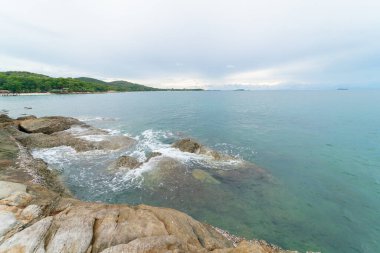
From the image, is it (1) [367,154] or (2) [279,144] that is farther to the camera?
(2) [279,144]

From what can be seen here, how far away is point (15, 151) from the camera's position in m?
22.5

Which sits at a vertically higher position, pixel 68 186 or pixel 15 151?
pixel 15 151

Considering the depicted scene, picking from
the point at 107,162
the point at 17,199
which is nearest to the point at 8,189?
the point at 17,199

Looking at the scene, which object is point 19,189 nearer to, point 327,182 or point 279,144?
point 327,182

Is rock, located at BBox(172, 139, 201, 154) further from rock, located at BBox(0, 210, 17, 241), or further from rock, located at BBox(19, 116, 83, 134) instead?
rock, located at BBox(19, 116, 83, 134)

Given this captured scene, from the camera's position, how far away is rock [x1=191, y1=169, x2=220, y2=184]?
20.8 m

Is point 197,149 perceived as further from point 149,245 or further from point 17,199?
point 149,245

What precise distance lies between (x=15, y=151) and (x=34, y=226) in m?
19.5

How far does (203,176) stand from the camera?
21625mm

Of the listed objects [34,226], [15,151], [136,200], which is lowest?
[136,200]

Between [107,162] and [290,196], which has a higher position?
[107,162]

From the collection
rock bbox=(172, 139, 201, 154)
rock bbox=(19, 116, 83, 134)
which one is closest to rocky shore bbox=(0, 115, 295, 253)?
rock bbox=(172, 139, 201, 154)

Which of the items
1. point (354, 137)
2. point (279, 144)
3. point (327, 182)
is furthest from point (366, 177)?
point (354, 137)

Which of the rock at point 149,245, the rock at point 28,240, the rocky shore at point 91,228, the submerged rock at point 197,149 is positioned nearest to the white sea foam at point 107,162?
the submerged rock at point 197,149
